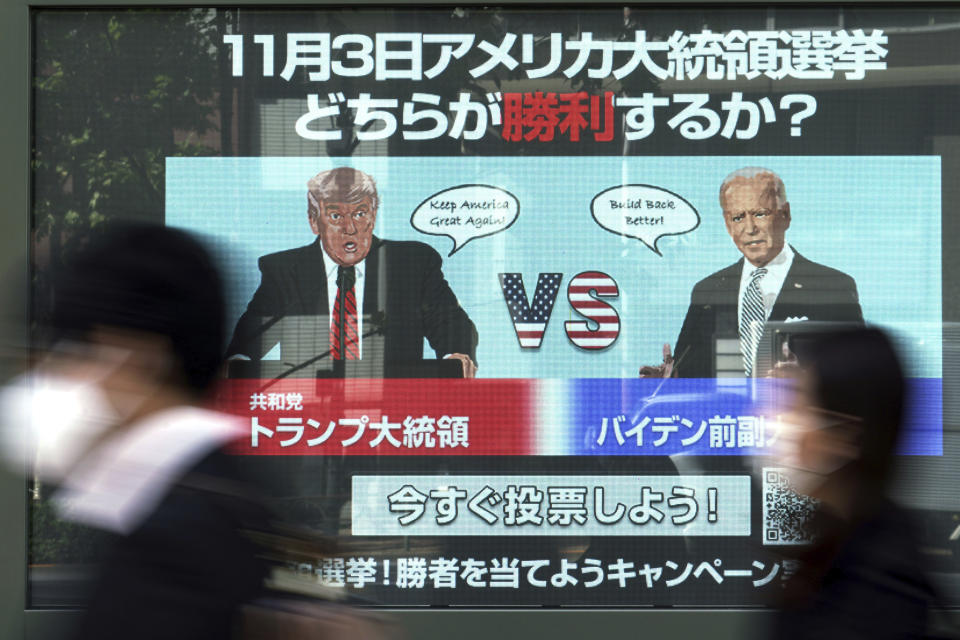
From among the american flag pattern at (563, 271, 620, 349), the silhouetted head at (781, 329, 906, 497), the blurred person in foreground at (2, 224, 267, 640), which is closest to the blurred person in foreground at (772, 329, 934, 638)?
the silhouetted head at (781, 329, 906, 497)

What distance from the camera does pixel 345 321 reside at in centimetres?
480

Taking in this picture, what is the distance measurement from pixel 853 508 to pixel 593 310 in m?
2.89

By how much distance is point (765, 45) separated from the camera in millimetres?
4758

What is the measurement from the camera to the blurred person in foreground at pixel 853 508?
1.80 metres

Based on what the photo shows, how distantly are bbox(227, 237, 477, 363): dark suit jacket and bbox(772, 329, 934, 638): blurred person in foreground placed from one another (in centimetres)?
284

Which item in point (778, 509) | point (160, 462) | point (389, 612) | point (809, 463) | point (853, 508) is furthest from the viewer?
point (778, 509)

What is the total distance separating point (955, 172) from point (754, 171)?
37.5 inches

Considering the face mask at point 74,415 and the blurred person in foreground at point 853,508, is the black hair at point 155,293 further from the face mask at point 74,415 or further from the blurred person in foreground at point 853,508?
the blurred person in foreground at point 853,508

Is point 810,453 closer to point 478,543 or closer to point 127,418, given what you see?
point 127,418

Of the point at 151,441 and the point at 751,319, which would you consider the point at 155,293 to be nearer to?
the point at 151,441

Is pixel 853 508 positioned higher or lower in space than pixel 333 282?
lower

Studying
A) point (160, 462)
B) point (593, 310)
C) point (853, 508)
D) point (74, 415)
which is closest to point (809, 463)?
point (853, 508)

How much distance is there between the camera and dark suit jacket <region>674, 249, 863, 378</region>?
4762 mm

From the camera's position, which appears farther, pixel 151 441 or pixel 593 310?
pixel 593 310
